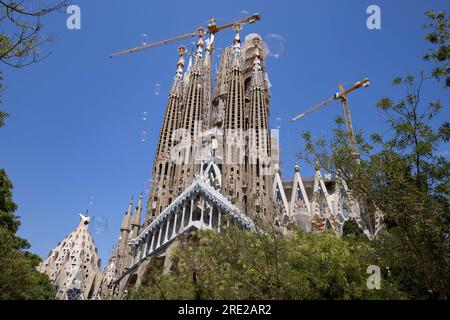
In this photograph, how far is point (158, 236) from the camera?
28.0m

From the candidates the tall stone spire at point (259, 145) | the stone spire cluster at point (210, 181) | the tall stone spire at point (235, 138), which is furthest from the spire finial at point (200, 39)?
the tall stone spire at point (259, 145)

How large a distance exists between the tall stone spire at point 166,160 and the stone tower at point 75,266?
754cm

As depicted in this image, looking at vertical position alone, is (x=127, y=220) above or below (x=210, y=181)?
below

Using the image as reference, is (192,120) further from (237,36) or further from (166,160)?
(237,36)

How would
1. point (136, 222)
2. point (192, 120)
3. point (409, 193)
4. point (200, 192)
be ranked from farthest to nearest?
point (192, 120) < point (136, 222) < point (200, 192) < point (409, 193)

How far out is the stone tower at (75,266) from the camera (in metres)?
32.1

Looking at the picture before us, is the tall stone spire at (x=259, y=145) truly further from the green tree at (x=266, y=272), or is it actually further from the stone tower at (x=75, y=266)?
the green tree at (x=266, y=272)

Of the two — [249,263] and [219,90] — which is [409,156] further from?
[219,90]

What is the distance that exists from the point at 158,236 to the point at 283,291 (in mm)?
18470

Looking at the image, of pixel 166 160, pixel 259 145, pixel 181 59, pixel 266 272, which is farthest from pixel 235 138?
pixel 266 272

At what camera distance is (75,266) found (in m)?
33.3

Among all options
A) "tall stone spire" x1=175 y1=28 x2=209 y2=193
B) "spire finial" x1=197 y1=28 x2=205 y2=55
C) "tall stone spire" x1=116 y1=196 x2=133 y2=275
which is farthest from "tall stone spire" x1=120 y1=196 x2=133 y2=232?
"spire finial" x1=197 y1=28 x2=205 y2=55

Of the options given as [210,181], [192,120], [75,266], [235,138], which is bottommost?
[75,266]

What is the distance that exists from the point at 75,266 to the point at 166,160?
38.8 feet
